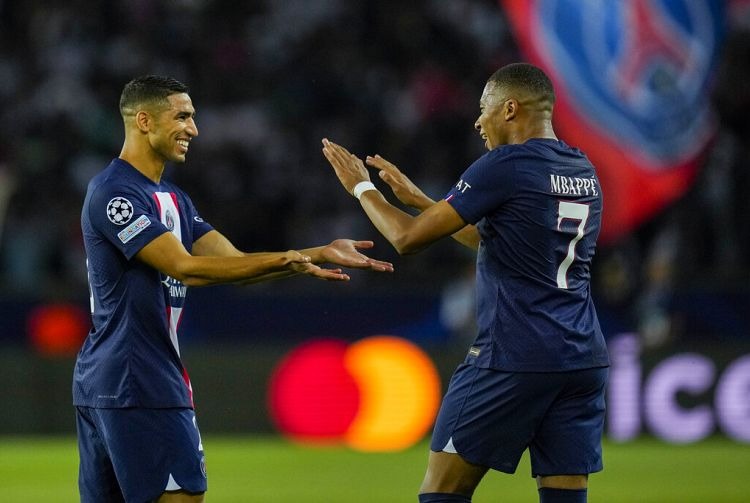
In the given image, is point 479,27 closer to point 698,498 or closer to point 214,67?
point 214,67

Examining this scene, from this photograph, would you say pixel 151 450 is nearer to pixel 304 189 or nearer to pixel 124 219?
pixel 124 219

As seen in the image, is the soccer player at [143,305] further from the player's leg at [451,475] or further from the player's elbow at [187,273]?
the player's leg at [451,475]

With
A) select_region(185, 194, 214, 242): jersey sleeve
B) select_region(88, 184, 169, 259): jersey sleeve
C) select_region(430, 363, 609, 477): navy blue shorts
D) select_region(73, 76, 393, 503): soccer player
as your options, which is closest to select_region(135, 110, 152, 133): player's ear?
select_region(73, 76, 393, 503): soccer player

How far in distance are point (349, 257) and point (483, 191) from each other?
602mm

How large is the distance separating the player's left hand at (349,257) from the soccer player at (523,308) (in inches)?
5.0

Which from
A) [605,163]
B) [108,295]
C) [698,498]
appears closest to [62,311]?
[605,163]

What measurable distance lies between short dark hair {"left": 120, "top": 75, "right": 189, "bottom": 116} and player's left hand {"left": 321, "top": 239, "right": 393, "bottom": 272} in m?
0.90

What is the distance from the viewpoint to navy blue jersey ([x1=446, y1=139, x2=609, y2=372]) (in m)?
5.82

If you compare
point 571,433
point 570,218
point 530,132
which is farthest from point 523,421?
point 530,132

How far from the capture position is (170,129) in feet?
19.2

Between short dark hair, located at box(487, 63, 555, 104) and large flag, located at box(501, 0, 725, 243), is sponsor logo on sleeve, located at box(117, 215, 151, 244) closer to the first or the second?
short dark hair, located at box(487, 63, 555, 104)

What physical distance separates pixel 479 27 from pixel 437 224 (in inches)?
492

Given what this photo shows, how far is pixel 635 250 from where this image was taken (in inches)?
589

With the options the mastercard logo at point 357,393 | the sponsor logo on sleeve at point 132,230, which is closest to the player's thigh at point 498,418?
the sponsor logo on sleeve at point 132,230
